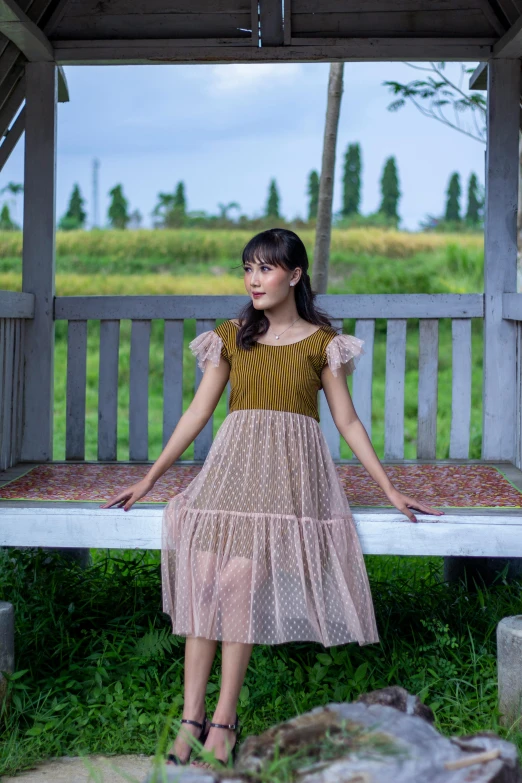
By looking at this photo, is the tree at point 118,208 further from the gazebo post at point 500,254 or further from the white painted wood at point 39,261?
the gazebo post at point 500,254

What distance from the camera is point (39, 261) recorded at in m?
4.71

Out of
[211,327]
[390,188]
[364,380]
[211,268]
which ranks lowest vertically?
[364,380]

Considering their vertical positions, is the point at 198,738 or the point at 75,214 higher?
the point at 75,214

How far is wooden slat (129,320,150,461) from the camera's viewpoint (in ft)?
15.7

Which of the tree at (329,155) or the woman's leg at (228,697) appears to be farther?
the tree at (329,155)

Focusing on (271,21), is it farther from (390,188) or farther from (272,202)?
(390,188)

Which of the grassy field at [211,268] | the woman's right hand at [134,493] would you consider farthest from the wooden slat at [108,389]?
the grassy field at [211,268]

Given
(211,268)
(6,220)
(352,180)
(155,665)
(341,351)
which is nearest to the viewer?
(341,351)

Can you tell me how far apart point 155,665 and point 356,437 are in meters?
1.25

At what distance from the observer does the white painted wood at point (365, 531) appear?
3258 mm

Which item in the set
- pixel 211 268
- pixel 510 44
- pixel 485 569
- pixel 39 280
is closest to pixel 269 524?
pixel 485 569

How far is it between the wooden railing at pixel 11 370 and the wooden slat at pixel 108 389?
39 cm

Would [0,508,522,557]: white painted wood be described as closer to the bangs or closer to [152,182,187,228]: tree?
the bangs

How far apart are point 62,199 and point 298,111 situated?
4481 mm
